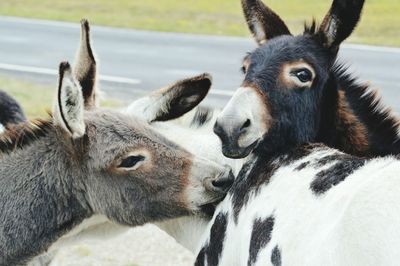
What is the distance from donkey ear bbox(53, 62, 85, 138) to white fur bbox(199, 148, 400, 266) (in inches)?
39.9

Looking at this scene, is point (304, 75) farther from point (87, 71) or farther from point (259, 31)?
point (87, 71)

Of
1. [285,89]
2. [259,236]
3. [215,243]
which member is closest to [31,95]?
[215,243]

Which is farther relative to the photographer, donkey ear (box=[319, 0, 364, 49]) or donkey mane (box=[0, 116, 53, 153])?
donkey mane (box=[0, 116, 53, 153])

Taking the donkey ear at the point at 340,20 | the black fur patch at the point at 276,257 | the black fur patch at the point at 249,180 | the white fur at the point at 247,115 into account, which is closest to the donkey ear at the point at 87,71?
the black fur patch at the point at 249,180

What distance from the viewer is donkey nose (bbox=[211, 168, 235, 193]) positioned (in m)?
4.66

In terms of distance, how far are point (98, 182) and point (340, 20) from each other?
1539 millimetres

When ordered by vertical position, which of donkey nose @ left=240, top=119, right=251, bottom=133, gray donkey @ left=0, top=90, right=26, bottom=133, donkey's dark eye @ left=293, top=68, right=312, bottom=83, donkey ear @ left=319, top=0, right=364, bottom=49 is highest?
donkey ear @ left=319, top=0, right=364, bottom=49

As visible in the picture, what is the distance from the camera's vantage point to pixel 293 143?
14.3 ft

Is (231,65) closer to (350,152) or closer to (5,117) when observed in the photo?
(5,117)

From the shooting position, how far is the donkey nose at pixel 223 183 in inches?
183

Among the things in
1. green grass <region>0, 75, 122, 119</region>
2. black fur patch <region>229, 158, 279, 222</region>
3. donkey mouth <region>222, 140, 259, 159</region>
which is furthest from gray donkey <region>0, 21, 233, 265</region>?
green grass <region>0, 75, 122, 119</region>

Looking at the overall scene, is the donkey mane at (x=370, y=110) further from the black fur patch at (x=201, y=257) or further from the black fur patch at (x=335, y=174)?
the black fur patch at (x=201, y=257)

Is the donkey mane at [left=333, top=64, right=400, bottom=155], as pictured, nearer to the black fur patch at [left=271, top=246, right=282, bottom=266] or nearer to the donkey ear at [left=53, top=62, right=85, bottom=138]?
the black fur patch at [left=271, top=246, right=282, bottom=266]

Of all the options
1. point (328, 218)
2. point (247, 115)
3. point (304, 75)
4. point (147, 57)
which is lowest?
point (147, 57)
